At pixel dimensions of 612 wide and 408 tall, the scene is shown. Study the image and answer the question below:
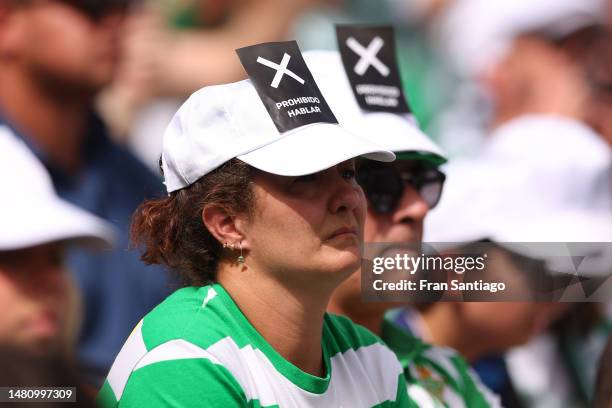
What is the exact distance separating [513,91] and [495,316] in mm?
1962

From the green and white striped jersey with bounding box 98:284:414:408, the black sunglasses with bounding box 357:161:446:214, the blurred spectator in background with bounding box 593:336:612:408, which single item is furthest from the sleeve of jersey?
the blurred spectator in background with bounding box 593:336:612:408

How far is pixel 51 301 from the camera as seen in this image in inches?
95.3

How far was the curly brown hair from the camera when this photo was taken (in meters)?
2.19

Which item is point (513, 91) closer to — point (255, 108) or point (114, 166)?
point (114, 166)

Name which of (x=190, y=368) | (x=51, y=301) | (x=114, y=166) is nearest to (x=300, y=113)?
(x=190, y=368)

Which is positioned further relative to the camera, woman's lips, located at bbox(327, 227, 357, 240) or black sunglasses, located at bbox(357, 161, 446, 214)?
black sunglasses, located at bbox(357, 161, 446, 214)

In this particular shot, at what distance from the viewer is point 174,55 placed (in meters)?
4.39

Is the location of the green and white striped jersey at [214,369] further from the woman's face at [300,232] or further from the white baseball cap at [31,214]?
the white baseball cap at [31,214]

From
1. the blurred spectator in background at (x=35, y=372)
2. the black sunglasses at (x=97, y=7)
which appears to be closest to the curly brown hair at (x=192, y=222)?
the blurred spectator in background at (x=35, y=372)

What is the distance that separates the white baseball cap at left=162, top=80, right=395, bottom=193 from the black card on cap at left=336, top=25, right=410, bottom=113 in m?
0.64

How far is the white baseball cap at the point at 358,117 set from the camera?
279 cm

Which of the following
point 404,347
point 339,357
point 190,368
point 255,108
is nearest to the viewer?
point 190,368

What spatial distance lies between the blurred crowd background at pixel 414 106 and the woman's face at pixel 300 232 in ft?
1.31

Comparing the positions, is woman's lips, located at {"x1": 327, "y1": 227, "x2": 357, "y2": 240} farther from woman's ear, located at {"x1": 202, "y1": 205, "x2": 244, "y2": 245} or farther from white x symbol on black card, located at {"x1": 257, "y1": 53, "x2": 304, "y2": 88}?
white x symbol on black card, located at {"x1": 257, "y1": 53, "x2": 304, "y2": 88}
